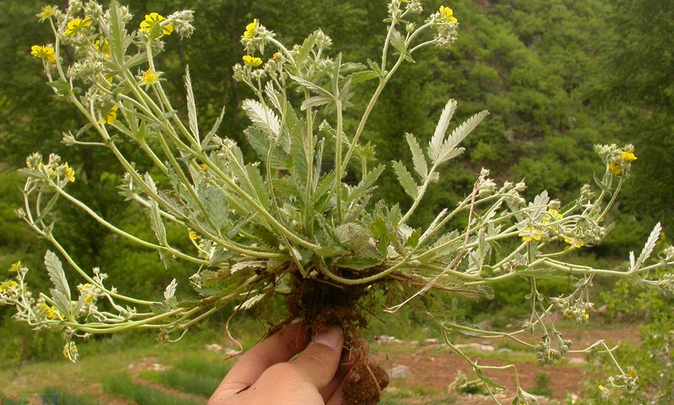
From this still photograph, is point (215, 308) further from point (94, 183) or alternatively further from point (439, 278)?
point (94, 183)

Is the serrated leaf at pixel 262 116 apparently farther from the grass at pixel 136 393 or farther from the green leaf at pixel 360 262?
the grass at pixel 136 393

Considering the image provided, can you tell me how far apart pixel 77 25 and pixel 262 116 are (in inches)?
23.2

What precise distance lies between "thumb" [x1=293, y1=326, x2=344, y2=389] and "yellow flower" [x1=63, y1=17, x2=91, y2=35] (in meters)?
0.93

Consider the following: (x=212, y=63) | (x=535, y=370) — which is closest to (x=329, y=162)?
(x=212, y=63)

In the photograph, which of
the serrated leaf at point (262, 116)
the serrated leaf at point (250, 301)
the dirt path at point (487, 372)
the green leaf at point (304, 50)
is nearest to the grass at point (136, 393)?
the dirt path at point (487, 372)

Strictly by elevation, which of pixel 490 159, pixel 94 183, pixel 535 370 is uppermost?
pixel 94 183

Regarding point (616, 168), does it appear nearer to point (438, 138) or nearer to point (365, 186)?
point (438, 138)

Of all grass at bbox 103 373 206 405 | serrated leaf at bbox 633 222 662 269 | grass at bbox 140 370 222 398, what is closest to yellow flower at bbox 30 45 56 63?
serrated leaf at bbox 633 222 662 269

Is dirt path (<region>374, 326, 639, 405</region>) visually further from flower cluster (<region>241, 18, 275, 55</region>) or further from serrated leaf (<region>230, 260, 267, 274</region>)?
flower cluster (<region>241, 18, 275, 55</region>)

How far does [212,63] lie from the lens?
36.0ft

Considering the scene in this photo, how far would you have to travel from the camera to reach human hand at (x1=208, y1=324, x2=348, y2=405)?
1.70m

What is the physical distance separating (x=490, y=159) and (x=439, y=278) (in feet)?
50.6

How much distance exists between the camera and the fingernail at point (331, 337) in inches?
74.1

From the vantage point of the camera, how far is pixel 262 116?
6.31 feet
